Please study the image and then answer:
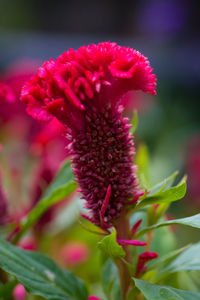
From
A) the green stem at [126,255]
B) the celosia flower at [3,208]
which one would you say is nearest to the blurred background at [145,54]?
the celosia flower at [3,208]

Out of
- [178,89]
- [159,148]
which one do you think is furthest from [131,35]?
[159,148]

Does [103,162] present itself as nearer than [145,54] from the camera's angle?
Yes

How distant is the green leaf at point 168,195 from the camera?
70 cm

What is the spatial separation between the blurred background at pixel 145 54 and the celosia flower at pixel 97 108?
0.53 m

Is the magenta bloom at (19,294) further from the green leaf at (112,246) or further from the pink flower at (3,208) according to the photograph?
the green leaf at (112,246)

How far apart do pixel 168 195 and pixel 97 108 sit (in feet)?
0.65

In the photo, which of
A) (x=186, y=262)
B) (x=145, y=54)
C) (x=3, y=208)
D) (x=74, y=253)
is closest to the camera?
(x=186, y=262)

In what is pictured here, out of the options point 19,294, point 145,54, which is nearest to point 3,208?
point 19,294

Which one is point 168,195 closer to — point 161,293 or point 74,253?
point 161,293

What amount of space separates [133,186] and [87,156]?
0.10 meters

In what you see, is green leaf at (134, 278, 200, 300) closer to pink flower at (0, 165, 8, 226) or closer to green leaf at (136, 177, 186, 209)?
green leaf at (136, 177, 186, 209)

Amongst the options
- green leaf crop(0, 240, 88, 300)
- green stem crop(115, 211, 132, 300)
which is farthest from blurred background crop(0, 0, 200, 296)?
green stem crop(115, 211, 132, 300)

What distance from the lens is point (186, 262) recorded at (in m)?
0.81

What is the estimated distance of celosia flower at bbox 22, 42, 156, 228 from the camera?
26.6 inches
